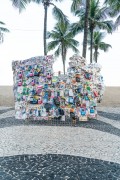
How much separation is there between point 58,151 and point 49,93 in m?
3.68

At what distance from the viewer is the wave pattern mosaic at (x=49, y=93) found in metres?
10.7

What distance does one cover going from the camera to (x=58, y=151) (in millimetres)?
7398

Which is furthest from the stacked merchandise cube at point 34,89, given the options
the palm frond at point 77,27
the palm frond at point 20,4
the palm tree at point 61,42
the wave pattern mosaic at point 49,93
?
the palm tree at point 61,42

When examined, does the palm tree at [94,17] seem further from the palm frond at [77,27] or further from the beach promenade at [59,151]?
the beach promenade at [59,151]

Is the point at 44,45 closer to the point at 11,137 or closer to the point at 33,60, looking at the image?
the point at 33,60

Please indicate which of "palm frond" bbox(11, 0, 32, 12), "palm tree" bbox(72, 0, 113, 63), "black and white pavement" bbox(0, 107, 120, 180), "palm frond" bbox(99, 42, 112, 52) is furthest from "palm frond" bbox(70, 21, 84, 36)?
"black and white pavement" bbox(0, 107, 120, 180)

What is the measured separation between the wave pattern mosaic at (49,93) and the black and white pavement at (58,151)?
18.7 inches

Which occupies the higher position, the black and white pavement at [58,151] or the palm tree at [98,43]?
the palm tree at [98,43]

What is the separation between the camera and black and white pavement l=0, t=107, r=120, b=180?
5934mm

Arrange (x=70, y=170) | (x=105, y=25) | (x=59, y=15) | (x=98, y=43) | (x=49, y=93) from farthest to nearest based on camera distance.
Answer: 1. (x=98, y=43)
2. (x=105, y=25)
3. (x=59, y=15)
4. (x=49, y=93)
5. (x=70, y=170)

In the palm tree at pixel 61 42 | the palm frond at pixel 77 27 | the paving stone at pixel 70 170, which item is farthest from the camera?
the palm tree at pixel 61 42

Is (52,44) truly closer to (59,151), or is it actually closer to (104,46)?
(104,46)

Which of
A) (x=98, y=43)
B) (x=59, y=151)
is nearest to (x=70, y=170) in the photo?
(x=59, y=151)

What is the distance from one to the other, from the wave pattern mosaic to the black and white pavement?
47cm
